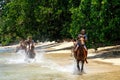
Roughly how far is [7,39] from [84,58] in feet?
156

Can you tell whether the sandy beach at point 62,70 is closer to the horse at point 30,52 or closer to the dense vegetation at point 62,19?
the horse at point 30,52

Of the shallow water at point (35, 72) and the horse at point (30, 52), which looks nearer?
the shallow water at point (35, 72)

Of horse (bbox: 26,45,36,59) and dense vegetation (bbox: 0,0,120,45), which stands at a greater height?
dense vegetation (bbox: 0,0,120,45)

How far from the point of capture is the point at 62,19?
50.7 metres

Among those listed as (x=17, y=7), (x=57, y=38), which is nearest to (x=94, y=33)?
(x=57, y=38)

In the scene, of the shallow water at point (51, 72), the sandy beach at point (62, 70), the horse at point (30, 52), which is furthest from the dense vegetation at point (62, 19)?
the horse at point (30, 52)

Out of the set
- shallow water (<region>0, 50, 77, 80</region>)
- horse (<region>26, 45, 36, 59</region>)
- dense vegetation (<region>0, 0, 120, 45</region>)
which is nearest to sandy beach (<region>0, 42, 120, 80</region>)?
shallow water (<region>0, 50, 77, 80</region>)

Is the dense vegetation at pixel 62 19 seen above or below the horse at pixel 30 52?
above

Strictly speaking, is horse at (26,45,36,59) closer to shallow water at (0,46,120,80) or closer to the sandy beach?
shallow water at (0,46,120,80)

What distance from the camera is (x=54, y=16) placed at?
50.3 metres

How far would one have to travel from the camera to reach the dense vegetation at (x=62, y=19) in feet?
102

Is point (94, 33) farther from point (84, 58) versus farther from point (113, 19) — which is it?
point (84, 58)

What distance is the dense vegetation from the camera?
102 feet

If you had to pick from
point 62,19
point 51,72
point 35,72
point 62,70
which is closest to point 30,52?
point 62,70
